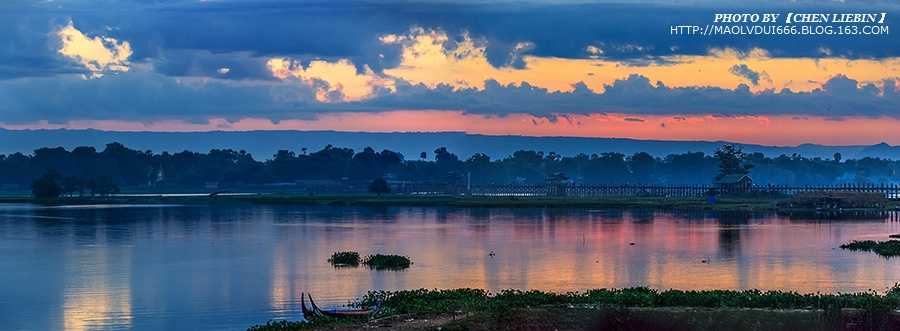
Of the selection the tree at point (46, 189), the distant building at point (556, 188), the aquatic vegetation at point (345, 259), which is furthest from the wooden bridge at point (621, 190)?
the aquatic vegetation at point (345, 259)

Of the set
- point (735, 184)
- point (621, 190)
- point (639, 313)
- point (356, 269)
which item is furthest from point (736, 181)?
point (639, 313)

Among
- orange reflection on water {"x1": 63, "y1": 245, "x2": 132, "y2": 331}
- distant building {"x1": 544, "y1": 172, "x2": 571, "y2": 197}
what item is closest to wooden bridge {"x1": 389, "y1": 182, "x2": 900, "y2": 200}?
distant building {"x1": 544, "y1": 172, "x2": 571, "y2": 197}

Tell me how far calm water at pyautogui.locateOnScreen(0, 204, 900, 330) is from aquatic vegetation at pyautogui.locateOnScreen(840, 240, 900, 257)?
109 centimetres

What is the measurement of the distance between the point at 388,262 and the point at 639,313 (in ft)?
76.0

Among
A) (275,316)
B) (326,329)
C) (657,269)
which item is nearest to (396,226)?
(657,269)

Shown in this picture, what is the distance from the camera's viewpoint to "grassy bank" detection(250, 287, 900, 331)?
26625mm

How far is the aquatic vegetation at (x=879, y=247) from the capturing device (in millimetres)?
52841

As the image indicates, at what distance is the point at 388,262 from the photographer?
162 feet

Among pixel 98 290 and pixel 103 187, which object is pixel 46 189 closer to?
pixel 103 187

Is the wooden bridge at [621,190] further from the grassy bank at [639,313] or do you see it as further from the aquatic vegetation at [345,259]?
the grassy bank at [639,313]

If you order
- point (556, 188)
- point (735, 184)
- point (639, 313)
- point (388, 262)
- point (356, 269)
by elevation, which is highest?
point (735, 184)

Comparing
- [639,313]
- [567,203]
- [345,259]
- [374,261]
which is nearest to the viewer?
[639,313]

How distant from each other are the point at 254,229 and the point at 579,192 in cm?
10490

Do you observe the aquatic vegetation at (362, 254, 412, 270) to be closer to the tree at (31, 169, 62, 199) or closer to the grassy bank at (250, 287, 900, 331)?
the grassy bank at (250, 287, 900, 331)
